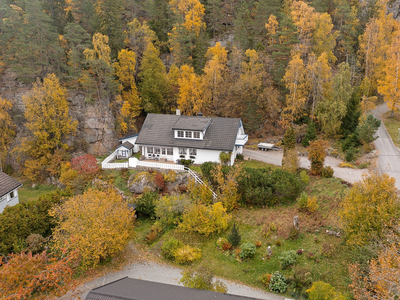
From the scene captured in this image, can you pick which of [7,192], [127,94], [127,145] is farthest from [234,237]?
[127,94]

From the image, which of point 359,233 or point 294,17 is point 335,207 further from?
point 294,17

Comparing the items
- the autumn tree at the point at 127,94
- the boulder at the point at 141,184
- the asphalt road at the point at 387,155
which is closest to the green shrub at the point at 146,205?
the boulder at the point at 141,184

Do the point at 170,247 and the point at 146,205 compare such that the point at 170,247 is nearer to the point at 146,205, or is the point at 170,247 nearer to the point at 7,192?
the point at 146,205

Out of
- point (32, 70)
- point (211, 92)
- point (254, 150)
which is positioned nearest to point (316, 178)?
point (254, 150)

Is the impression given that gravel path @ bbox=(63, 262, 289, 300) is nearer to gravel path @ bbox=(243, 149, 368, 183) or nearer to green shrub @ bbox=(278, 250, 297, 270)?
green shrub @ bbox=(278, 250, 297, 270)

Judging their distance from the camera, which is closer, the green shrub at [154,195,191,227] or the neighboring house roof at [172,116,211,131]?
the green shrub at [154,195,191,227]

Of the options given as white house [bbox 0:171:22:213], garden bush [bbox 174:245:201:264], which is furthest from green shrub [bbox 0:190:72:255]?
garden bush [bbox 174:245:201:264]
